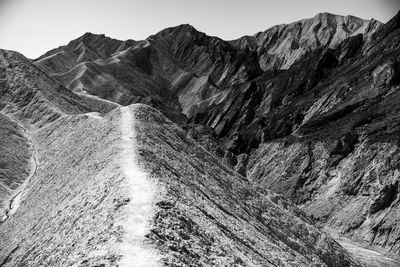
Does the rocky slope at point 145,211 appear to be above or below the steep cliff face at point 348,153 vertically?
below

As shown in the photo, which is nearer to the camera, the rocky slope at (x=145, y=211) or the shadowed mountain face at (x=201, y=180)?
the rocky slope at (x=145, y=211)

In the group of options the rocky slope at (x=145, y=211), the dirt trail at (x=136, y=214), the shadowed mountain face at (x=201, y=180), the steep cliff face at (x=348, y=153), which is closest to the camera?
the dirt trail at (x=136, y=214)

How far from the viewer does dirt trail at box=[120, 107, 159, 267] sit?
48.9ft

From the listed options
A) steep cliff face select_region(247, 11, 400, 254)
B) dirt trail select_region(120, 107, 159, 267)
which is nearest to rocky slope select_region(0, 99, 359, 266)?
dirt trail select_region(120, 107, 159, 267)

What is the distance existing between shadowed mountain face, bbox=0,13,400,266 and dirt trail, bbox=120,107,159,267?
0.24ft

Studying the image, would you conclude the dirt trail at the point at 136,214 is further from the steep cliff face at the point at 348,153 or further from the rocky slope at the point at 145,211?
the steep cliff face at the point at 348,153

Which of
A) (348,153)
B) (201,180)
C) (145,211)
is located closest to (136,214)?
(145,211)

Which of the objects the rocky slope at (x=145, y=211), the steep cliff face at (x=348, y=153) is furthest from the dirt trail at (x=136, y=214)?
the steep cliff face at (x=348, y=153)

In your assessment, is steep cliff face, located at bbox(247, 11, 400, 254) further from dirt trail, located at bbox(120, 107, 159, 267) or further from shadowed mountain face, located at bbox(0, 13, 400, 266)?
dirt trail, located at bbox(120, 107, 159, 267)

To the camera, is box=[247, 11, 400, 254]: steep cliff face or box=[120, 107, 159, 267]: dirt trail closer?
box=[120, 107, 159, 267]: dirt trail

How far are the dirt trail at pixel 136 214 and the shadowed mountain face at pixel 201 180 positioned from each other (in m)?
0.07

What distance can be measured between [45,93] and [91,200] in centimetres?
6918

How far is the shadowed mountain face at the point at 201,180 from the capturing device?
1914 cm

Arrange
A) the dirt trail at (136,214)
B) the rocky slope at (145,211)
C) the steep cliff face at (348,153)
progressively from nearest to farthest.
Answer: the dirt trail at (136,214) < the rocky slope at (145,211) < the steep cliff face at (348,153)
